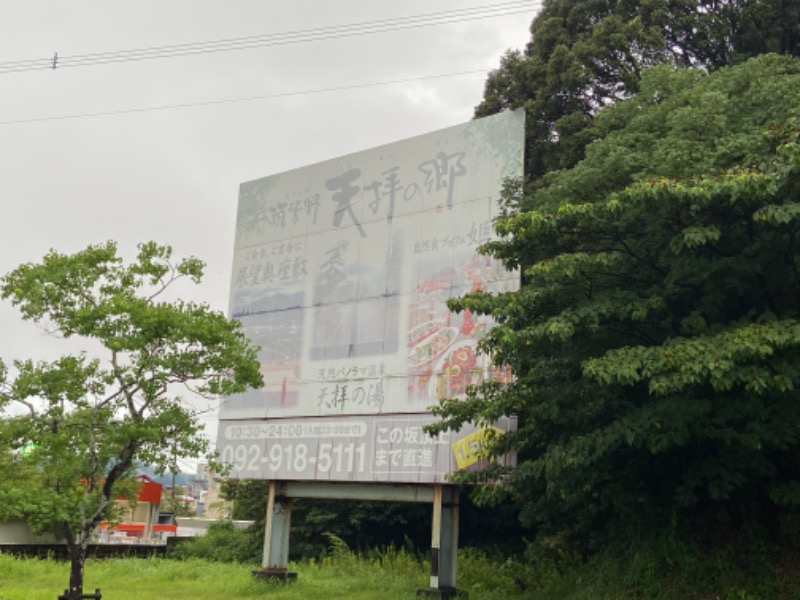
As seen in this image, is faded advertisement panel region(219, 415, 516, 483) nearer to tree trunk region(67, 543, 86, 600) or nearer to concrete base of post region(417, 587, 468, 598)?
concrete base of post region(417, 587, 468, 598)

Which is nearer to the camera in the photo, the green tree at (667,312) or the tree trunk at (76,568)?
the green tree at (667,312)

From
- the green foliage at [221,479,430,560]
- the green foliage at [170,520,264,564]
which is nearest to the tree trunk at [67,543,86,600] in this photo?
the green foliage at [221,479,430,560]

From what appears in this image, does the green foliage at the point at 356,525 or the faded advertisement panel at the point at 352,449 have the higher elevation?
the faded advertisement panel at the point at 352,449

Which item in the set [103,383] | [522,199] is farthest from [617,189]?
[103,383]

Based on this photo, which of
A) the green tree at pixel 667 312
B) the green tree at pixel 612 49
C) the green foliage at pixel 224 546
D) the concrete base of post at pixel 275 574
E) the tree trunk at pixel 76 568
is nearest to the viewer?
the green tree at pixel 667 312

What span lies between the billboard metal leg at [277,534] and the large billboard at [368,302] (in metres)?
0.44

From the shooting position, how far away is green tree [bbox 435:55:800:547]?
28.0 ft

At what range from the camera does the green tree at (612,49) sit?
55.6 ft

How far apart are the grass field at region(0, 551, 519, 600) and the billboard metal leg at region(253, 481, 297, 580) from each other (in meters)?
0.33

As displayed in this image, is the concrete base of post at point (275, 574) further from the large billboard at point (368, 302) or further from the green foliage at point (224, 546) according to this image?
the green foliage at point (224, 546)

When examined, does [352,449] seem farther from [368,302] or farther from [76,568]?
[76,568]

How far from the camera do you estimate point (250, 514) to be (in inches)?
920

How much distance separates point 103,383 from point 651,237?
7457 mm

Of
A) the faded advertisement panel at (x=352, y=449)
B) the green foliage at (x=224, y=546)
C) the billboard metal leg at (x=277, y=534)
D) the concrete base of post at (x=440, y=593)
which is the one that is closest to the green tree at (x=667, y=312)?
the faded advertisement panel at (x=352, y=449)
